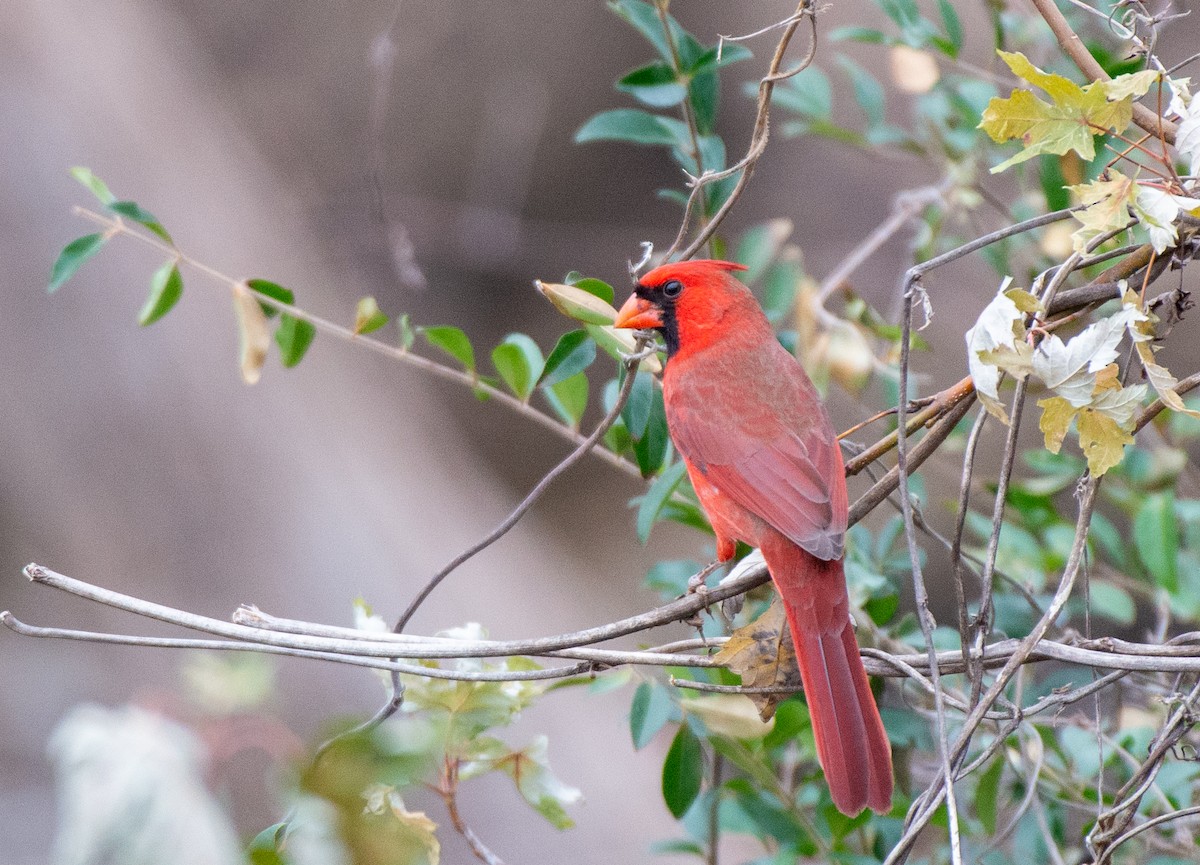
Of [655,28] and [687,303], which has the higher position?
[655,28]

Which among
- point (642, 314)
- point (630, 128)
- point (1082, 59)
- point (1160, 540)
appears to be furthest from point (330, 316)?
point (1082, 59)

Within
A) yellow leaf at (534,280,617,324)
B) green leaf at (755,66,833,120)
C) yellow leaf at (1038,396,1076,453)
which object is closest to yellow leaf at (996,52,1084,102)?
yellow leaf at (1038,396,1076,453)

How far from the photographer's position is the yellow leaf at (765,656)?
5.69 feet

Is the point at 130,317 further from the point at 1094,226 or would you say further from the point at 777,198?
the point at 1094,226

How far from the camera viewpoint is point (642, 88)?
2.24 metres

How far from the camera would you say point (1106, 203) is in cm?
141

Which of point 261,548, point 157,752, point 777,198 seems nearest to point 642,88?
point 157,752

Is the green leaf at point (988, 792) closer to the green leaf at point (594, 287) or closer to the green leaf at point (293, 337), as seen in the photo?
the green leaf at point (594, 287)

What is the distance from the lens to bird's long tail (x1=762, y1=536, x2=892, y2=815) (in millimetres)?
1733

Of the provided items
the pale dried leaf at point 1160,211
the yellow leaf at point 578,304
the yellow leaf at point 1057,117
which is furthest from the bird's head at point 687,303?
the pale dried leaf at point 1160,211

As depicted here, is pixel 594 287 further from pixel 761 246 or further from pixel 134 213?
pixel 761 246

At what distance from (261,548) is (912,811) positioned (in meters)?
3.54

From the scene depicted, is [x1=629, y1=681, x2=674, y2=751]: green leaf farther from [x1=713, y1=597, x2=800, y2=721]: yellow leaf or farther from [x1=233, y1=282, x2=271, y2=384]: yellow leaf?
[x1=233, y1=282, x2=271, y2=384]: yellow leaf

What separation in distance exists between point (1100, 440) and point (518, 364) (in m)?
1.02
